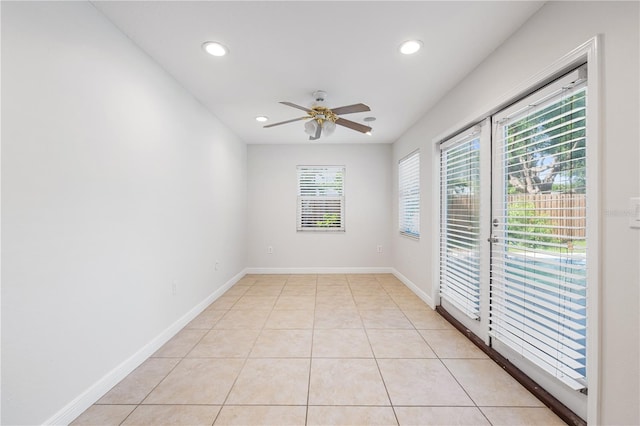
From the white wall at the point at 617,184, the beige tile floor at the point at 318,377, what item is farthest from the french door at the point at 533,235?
the beige tile floor at the point at 318,377

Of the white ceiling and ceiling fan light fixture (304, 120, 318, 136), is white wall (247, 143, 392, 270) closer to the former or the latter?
the white ceiling

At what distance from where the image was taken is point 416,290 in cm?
389

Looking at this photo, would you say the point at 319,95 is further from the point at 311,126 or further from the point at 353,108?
the point at 353,108

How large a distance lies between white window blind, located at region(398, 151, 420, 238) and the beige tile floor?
142 cm

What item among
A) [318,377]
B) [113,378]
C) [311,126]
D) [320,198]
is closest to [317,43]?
[311,126]

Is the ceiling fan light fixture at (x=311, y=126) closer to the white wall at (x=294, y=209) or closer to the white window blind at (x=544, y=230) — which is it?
the white window blind at (x=544, y=230)

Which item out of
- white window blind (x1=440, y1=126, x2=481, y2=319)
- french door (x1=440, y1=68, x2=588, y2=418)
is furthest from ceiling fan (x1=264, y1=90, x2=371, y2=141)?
french door (x1=440, y1=68, x2=588, y2=418)

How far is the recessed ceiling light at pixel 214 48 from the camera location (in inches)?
80.9

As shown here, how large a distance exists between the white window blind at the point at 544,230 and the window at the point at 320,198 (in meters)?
3.18

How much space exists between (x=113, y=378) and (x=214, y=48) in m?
2.49

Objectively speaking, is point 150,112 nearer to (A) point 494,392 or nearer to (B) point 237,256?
(B) point 237,256

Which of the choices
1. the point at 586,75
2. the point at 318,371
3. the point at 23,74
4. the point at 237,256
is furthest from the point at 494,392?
the point at 237,256

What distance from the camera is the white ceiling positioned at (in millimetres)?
1711

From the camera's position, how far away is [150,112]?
2.26 meters
